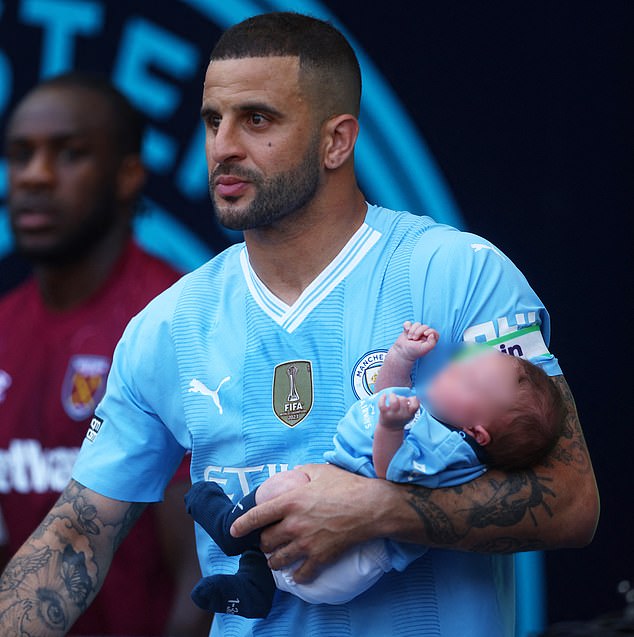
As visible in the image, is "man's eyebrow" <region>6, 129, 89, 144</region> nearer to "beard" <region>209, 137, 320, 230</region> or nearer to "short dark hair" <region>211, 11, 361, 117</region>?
"short dark hair" <region>211, 11, 361, 117</region>

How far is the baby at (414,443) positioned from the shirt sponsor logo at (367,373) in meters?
0.07

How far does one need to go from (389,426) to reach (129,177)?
2.46 m

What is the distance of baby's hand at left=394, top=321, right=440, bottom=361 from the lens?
8.68 ft

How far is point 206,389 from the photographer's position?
2.95m

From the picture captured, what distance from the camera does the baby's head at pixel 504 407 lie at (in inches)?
105

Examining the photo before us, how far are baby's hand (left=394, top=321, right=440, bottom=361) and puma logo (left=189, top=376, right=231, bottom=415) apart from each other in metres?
0.43

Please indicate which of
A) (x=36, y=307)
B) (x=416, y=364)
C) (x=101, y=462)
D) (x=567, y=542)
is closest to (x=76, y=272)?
(x=36, y=307)

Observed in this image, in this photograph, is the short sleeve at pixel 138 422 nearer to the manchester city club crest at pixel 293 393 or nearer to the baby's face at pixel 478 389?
the manchester city club crest at pixel 293 393

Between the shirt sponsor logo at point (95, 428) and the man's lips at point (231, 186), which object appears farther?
the shirt sponsor logo at point (95, 428)

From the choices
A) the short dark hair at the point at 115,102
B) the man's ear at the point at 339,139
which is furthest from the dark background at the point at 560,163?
the man's ear at the point at 339,139

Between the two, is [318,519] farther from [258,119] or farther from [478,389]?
[258,119]

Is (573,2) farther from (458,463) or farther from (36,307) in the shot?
(458,463)

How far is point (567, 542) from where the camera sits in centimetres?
271

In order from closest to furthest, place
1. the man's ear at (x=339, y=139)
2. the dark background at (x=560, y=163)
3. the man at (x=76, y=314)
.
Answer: the man's ear at (x=339, y=139)
the man at (x=76, y=314)
the dark background at (x=560, y=163)
